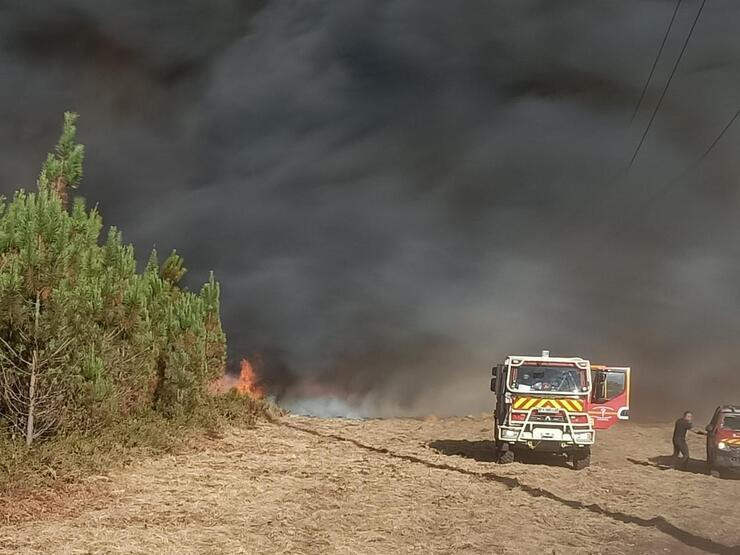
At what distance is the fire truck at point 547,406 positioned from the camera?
2069 cm

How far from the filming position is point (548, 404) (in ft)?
68.4

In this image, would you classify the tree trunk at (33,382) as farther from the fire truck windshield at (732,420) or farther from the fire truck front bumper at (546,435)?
the fire truck windshield at (732,420)

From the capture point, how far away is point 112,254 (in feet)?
62.0

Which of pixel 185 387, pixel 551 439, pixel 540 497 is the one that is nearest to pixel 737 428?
pixel 551 439

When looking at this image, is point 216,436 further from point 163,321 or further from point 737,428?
point 737,428

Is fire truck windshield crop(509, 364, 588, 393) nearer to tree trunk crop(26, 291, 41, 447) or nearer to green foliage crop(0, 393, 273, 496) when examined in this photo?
green foliage crop(0, 393, 273, 496)

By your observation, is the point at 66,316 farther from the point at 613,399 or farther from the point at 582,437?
the point at 613,399

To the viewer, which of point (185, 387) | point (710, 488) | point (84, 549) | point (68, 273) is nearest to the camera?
point (84, 549)

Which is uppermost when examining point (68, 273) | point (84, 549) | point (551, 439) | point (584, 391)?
point (68, 273)

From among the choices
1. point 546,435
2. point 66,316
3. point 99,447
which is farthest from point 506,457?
point 66,316

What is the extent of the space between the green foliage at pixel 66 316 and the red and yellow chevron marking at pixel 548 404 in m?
10.7

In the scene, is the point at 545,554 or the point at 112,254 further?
the point at 112,254

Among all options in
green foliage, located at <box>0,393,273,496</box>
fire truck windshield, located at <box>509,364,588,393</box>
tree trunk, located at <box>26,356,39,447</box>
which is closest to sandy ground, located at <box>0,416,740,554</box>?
green foliage, located at <box>0,393,273,496</box>

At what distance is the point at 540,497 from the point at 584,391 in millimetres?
5783
